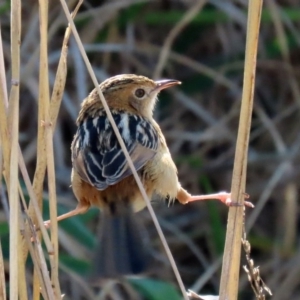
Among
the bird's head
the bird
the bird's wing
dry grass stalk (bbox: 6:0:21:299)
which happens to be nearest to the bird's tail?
the bird

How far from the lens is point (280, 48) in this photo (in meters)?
5.85

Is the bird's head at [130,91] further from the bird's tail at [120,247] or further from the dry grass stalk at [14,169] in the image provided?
the dry grass stalk at [14,169]

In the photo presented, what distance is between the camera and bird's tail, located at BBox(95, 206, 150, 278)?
3.10 meters

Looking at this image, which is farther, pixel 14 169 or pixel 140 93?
pixel 140 93

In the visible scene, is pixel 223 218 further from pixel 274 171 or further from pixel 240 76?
pixel 240 76

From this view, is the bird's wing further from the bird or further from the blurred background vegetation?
the blurred background vegetation

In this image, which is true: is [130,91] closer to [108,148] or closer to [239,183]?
[108,148]

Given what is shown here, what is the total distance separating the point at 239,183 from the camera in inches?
101

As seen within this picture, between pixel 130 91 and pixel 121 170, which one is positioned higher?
pixel 130 91

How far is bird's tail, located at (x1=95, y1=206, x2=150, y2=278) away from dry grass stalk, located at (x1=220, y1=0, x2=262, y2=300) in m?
0.63

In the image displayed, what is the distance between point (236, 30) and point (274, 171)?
1.16 meters

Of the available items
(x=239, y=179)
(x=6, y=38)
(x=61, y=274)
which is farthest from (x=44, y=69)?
(x=6, y=38)

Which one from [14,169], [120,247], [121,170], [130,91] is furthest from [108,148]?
[14,169]

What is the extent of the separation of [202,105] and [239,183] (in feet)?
11.8
